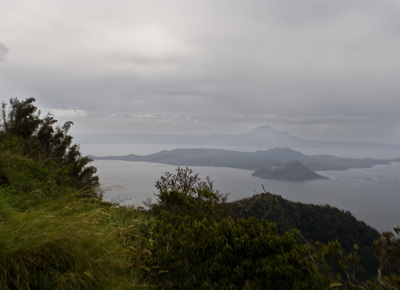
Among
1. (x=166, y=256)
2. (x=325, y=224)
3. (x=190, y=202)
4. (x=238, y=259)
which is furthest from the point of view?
(x=325, y=224)

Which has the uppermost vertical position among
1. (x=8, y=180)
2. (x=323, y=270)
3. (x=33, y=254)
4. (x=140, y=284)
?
(x=8, y=180)

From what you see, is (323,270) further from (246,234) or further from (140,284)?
(140,284)

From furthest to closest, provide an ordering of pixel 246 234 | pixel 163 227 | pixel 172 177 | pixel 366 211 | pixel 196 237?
pixel 366 211, pixel 172 177, pixel 163 227, pixel 196 237, pixel 246 234

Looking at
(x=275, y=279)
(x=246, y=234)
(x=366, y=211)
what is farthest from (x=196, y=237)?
(x=366, y=211)

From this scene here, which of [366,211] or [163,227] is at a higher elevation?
[163,227]

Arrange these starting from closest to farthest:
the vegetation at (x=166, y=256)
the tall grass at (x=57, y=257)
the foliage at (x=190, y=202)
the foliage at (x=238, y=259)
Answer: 1. the tall grass at (x=57, y=257)
2. the vegetation at (x=166, y=256)
3. the foliage at (x=238, y=259)
4. the foliage at (x=190, y=202)

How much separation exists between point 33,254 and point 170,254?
1544mm

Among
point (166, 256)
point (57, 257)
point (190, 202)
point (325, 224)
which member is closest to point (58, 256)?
point (57, 257)

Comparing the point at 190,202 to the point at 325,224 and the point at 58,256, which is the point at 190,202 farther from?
the point at 325,224

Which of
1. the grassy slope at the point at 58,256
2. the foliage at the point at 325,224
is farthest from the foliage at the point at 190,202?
the foliage at the point at 325,224

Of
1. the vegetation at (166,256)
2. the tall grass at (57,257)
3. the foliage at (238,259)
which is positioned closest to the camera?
the tall grass at (57,257)

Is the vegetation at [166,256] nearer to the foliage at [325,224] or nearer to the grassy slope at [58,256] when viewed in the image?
the grassy slope at [58,256]

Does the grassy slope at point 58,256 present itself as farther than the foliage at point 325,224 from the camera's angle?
No

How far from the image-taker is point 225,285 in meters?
3.18
